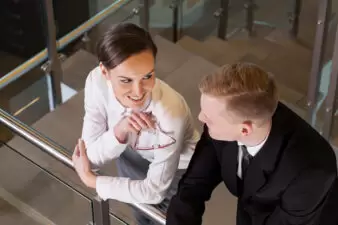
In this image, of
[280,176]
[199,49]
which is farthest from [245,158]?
[199,49]

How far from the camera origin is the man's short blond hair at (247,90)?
1.65 metres

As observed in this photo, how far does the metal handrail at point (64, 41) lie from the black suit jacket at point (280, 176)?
5.74 ft

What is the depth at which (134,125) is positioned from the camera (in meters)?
2.04

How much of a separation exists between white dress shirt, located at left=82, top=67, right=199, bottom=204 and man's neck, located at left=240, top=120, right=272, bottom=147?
332 millimetres

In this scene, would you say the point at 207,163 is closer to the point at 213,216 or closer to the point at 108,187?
the point at 108,187

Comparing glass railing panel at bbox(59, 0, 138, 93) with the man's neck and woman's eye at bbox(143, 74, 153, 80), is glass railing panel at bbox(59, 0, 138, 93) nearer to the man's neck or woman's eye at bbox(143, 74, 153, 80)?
woman's eye at bbox(143, 74, 153, 80)

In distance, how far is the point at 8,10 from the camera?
14.1 feet

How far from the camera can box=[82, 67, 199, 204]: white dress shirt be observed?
2027mm

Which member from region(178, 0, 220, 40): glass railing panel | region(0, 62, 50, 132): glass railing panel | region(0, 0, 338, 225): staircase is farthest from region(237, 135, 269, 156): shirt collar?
region(178, 0, 220, 40): glass railing panel

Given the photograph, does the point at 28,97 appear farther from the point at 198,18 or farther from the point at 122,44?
the point at 122,44

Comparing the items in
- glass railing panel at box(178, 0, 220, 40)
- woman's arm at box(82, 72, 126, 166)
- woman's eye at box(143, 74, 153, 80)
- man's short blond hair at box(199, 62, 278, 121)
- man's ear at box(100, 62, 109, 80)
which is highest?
man's short blond hair at box(199, 62, 278, 121)

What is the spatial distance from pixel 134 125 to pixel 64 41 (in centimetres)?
173

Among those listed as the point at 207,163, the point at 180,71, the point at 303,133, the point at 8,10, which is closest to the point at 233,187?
the point at 207,163

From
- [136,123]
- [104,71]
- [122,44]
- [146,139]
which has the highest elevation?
[122,44]
